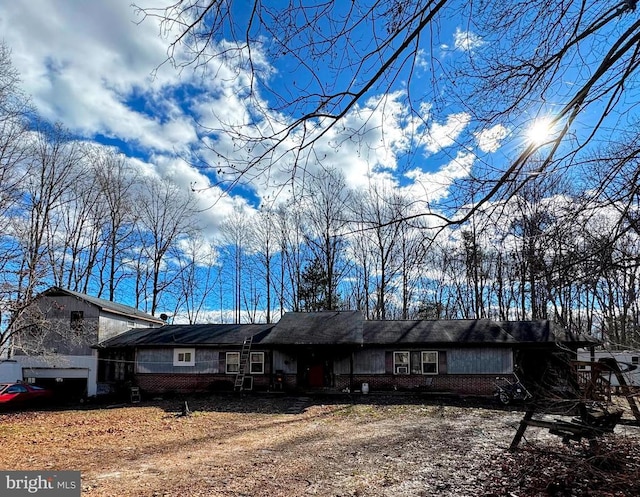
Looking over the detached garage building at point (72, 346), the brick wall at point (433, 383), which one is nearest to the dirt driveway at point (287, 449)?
the brick wall at point (433, 383)

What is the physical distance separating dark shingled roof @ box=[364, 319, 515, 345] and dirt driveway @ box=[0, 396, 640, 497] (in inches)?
139

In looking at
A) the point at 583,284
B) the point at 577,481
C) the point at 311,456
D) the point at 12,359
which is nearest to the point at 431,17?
the point at 583,284

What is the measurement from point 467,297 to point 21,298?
99.0 feet

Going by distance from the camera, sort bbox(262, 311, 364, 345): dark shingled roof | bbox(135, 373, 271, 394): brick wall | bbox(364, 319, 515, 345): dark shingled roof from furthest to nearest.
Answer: bbox(135, 373, 271, 394): brick wall, bbox(262, 311, 364, 345): dark shingled roof, bbox(364, 319, 515, 345): dark shingled roof

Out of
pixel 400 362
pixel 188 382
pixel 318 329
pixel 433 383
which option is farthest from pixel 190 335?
pixel 433 383

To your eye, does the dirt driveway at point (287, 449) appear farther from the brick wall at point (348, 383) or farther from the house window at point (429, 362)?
the house window at point (429, 362)

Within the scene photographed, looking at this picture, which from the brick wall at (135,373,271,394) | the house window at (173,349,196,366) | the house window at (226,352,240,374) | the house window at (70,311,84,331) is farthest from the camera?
the house window at (70,311,84,331)

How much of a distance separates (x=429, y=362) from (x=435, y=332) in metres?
1.72

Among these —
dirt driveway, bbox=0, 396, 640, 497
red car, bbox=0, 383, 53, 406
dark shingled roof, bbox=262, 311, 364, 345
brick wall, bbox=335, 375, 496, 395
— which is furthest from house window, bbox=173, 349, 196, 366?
brick wall, bbox=335, 375, 496, 395

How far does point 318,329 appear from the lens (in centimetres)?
2350

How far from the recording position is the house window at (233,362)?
76.3 ft

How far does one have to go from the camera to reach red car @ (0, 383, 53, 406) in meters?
21.3

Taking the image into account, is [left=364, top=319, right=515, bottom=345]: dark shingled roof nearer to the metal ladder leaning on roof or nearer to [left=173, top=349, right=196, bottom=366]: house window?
the metal ladder leaning on roof

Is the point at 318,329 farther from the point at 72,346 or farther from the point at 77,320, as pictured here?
the point at 72,346
